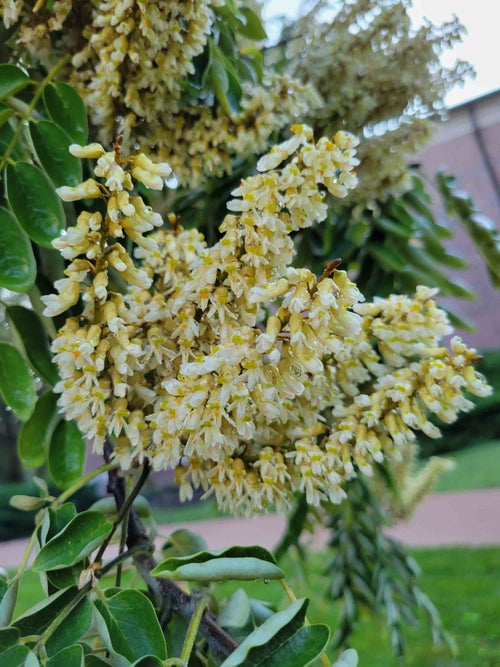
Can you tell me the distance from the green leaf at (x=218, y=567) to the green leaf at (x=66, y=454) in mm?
229

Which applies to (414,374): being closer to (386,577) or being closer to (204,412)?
(204,412)

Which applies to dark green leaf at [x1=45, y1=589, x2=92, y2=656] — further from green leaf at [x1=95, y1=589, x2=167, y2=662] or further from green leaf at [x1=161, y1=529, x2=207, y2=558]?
green leaf at [x1=161, y1=529, x2=207, y2=558]

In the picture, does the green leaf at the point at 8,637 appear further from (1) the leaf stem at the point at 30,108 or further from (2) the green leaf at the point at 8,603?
(1) the leaf stem at the point at 30,108

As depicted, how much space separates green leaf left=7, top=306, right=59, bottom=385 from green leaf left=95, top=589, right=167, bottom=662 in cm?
20

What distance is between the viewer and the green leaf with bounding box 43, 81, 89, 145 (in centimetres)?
58

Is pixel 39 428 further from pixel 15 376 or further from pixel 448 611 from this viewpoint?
pixel 448 611

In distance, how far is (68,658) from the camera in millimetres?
400

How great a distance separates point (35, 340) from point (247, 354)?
0.83 feet

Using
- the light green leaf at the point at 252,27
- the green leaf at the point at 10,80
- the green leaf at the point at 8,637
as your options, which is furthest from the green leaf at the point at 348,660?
the light green leaf at the point at 252,27

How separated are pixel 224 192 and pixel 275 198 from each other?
423mm

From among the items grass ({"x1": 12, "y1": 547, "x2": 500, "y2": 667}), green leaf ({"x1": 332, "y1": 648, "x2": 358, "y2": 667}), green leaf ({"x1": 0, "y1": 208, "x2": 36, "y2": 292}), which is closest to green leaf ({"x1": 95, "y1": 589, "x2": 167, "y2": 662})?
green leaf ({"x1": 332, "y1": 648, "x2": 358, "y2": 667})

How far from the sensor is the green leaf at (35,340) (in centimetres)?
56

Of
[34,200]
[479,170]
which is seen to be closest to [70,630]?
[34,200]

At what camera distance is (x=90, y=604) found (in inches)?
17.6
